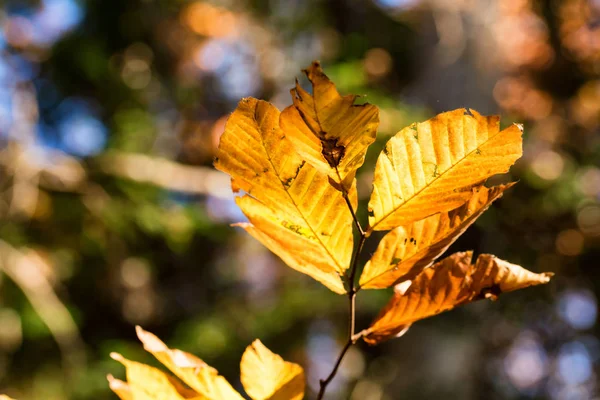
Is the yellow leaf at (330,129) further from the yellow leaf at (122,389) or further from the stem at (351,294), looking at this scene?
the yellow leaf at (122,389)

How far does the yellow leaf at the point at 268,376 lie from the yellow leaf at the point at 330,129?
0.11m

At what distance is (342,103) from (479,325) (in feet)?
7.01

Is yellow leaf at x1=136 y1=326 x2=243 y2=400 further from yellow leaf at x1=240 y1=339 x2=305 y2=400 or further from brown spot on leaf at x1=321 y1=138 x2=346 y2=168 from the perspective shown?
brown spot on leaf at x1=321 y1=138 x2=346 y2=168

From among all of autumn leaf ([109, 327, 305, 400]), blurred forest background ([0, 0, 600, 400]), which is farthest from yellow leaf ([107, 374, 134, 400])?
blurred forest background ([0, 0, 600, 400])

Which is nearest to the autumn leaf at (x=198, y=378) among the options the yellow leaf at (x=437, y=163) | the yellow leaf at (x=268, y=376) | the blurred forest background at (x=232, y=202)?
the yellow leaf at (x=268, y=376)

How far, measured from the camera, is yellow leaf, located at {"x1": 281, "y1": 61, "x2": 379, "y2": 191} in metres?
0.21

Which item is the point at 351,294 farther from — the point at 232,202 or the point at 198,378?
the point at 232,202

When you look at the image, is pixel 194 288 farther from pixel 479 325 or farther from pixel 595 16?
pixel 595 16

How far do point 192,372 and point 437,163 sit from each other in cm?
16

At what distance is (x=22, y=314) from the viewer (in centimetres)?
189

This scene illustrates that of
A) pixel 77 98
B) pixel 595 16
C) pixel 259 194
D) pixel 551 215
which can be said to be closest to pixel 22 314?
pixel 77 98

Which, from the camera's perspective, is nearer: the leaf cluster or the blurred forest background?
the leaf cluster

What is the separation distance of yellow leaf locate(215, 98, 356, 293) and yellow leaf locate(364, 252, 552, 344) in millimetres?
35

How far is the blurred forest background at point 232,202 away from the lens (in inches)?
74.4
